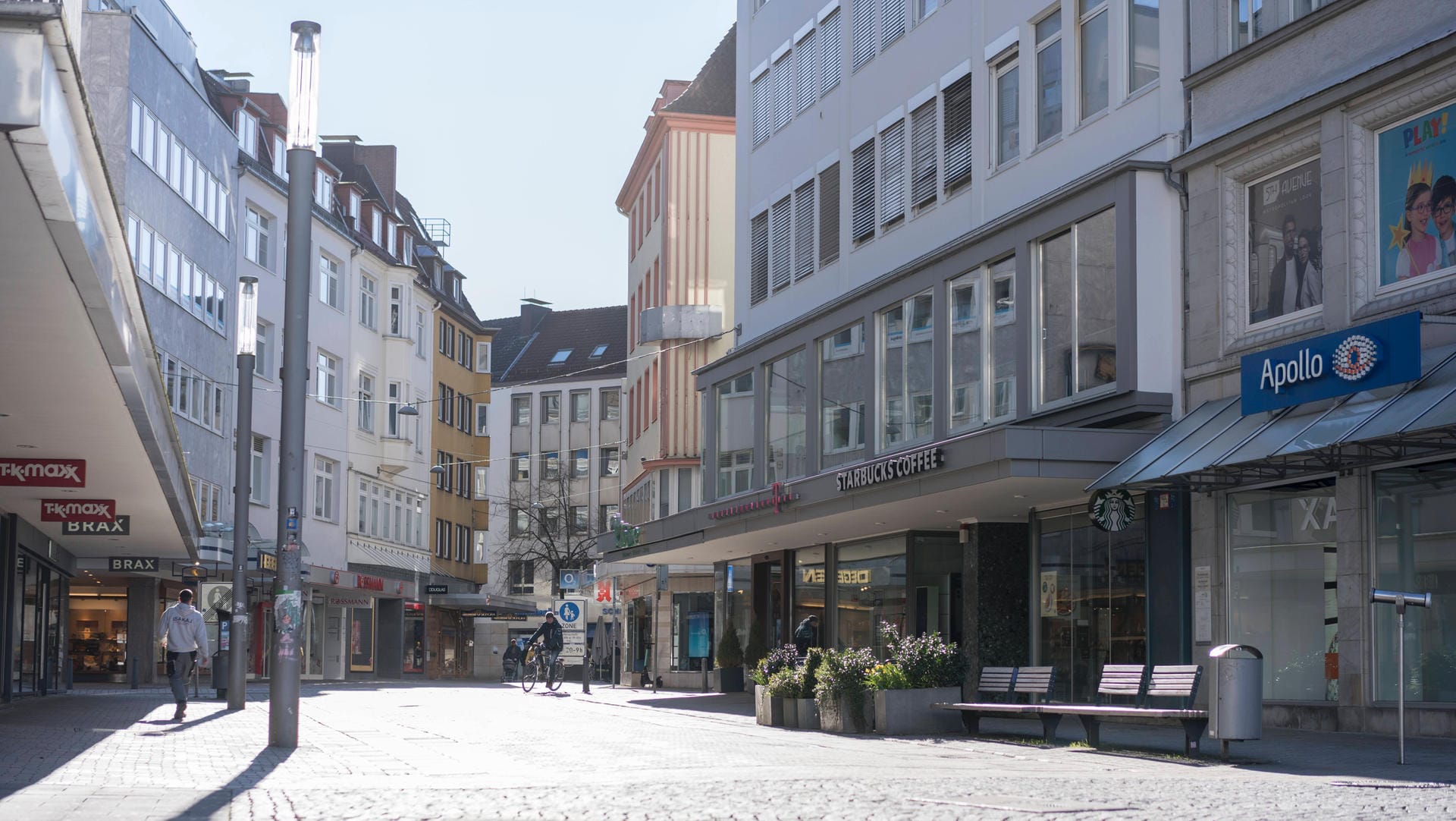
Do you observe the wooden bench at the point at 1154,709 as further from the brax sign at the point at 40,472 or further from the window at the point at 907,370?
the brax sign at the point at 40,472

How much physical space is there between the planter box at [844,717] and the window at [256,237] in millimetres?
32767

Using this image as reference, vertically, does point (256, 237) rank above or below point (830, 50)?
below

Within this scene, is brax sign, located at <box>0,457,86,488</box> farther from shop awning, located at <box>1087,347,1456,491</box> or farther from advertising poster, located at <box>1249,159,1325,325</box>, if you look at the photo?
advertising poster, located at <box>1249,159,1325,325</box>

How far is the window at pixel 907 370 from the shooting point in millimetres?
26969

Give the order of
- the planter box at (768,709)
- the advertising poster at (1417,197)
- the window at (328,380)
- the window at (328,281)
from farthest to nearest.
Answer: the window at (328,281) < the window at (328,380) < the planter box at (768,709) < the advertising poster at (1417,197)

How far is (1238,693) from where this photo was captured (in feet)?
46.0

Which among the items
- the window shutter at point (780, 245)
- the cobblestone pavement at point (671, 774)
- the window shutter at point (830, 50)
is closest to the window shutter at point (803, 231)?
the window shutter at point (780, 245)

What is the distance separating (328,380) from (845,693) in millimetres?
39156

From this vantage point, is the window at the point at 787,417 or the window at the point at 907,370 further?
the window at the point at 787,417

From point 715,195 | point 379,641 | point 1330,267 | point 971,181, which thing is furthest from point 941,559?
point 379,641

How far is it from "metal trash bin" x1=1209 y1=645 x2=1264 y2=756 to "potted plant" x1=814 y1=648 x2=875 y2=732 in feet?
19.1

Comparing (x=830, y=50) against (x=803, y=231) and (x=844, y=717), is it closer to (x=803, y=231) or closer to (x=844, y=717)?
(x=803, y=231)

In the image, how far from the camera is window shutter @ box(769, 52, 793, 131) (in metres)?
35.2

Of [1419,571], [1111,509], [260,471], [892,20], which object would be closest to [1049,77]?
[892,20]
